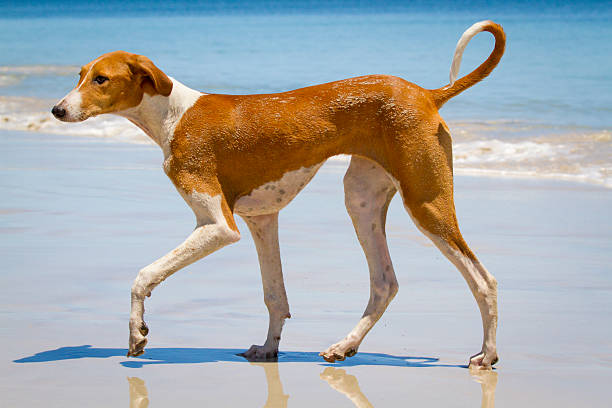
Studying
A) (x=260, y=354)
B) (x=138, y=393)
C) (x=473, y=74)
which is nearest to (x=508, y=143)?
(x=473, y=74)

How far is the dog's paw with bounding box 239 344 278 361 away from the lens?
5208 millimetres

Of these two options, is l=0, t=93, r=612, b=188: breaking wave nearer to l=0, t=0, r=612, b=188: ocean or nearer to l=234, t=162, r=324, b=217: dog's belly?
l=0, t=0, r=612, b=188: ocean

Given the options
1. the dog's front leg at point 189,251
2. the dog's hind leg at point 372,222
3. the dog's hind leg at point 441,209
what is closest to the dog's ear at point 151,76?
the dog's front leg at point 189,251

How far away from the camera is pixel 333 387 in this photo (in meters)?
4.72

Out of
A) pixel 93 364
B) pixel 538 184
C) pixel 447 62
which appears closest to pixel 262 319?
pixel 93 364

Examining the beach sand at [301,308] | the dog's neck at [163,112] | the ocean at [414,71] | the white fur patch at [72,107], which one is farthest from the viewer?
the ocean at [414,71]

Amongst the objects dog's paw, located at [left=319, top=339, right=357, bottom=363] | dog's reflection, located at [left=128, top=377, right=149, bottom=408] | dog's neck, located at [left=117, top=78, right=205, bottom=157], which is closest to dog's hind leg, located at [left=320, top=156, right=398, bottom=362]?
dog's paw, located at [left=319, top=339, right=357, bottom=363]

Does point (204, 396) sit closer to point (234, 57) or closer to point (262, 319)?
point (262, 319)

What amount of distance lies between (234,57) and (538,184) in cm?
2674

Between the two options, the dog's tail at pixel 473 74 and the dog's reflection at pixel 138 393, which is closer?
the dog's reflection at pixel 138 393

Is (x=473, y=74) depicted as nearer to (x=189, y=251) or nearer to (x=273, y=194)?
(x=273, y=194)

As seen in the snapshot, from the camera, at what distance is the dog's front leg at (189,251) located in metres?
4.74

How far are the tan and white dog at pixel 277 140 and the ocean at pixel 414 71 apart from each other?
6942mm

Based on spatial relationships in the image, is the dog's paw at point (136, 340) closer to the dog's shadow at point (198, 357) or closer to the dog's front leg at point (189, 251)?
the dog's front leg at point (189, 251)
